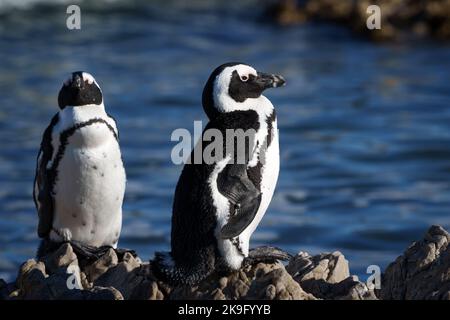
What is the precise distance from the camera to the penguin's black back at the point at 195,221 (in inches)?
263

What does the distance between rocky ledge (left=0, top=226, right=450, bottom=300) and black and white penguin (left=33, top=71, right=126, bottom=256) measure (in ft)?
1.86

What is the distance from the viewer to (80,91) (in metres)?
8.02

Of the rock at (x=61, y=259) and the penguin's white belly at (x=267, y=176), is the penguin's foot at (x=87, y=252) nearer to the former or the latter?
the rock at (x=61, y=259)

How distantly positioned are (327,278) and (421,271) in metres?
0.51

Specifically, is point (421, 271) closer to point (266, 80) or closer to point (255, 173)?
point (255, 173)

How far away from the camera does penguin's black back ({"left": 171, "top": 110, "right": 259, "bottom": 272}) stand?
21.9 ft

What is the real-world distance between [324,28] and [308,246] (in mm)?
9349

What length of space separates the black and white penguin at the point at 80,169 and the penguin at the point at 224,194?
1.32 m

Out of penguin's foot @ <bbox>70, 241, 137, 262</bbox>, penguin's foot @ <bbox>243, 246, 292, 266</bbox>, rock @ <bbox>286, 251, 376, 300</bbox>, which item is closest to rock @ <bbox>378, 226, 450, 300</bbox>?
rock @ <bbox>286, 251, 376, 300</bbox>

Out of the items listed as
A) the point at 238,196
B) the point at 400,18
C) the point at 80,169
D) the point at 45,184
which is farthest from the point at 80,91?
the point at 400,18

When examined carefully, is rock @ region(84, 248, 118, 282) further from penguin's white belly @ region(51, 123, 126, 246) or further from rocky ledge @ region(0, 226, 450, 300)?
penguin's white belly @ region(51, 123, 126, 246)

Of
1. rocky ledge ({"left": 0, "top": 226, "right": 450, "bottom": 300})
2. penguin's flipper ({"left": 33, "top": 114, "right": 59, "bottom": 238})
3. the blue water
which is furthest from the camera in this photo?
the blue water
